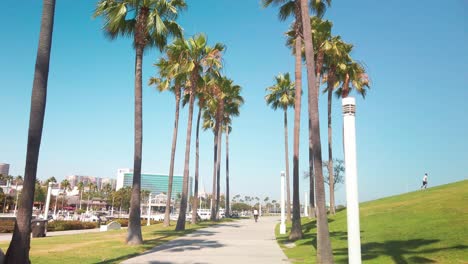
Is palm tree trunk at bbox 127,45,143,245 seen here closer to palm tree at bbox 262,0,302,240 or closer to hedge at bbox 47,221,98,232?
palm tree at bbox 262,0,302,240

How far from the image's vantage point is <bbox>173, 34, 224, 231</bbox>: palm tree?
84.4 feet

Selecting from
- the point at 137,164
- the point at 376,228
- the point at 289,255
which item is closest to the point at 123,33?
the point at 137,164

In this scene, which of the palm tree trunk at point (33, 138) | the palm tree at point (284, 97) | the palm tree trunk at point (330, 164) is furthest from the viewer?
the palm tree at point (284, 97)

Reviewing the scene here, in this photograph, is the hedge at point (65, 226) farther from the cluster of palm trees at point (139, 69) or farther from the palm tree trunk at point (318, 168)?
the palm tree trunk at point (318, 168)

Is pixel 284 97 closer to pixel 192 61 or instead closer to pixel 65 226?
pixel 192 61

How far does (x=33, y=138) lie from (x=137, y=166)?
7998 mm

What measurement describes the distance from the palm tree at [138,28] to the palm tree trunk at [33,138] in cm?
735

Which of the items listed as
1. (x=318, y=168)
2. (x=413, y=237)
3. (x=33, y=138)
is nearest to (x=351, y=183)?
(x=318, y=168)

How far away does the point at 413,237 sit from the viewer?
12992mm

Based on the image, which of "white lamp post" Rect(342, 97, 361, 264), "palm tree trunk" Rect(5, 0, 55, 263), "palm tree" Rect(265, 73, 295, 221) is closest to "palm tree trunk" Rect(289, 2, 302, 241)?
"palm tree trunk" Rect(5, 0, 55, 263)

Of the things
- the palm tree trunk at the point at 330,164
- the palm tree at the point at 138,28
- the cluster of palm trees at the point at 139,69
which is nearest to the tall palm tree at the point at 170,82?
the cluster of palm trees at the point at 139,69

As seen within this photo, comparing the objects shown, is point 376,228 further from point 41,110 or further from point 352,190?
point 41,110

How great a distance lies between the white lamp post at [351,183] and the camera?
17.7ft

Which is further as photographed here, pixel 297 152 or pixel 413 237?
pixel 297 152
